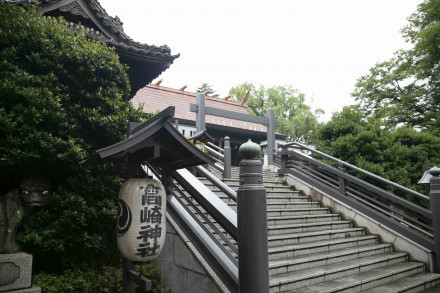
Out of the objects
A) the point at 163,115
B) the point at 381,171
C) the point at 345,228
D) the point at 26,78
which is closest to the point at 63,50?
the point at 26,78

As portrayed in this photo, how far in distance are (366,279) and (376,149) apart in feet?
20.7

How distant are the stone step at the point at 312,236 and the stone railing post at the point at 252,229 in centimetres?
297

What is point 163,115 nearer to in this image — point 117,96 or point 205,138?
point 117,96

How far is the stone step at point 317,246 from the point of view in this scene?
16.6ft

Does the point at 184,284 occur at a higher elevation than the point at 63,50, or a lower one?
lower

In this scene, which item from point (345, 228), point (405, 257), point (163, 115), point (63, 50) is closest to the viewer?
point (163, 115)

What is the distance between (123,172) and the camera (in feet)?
16.1

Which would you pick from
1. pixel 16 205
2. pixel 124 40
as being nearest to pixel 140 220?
pixel 16 205

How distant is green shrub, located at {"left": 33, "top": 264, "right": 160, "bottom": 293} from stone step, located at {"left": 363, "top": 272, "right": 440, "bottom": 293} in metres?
3.79

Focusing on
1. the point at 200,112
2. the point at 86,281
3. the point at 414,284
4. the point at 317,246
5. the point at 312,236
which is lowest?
the point at 414,284

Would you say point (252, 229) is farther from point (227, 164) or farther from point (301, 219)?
point (227, 164)

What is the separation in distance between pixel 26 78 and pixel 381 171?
973 centimetres

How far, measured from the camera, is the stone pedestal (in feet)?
12.9

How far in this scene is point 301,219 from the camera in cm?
681
